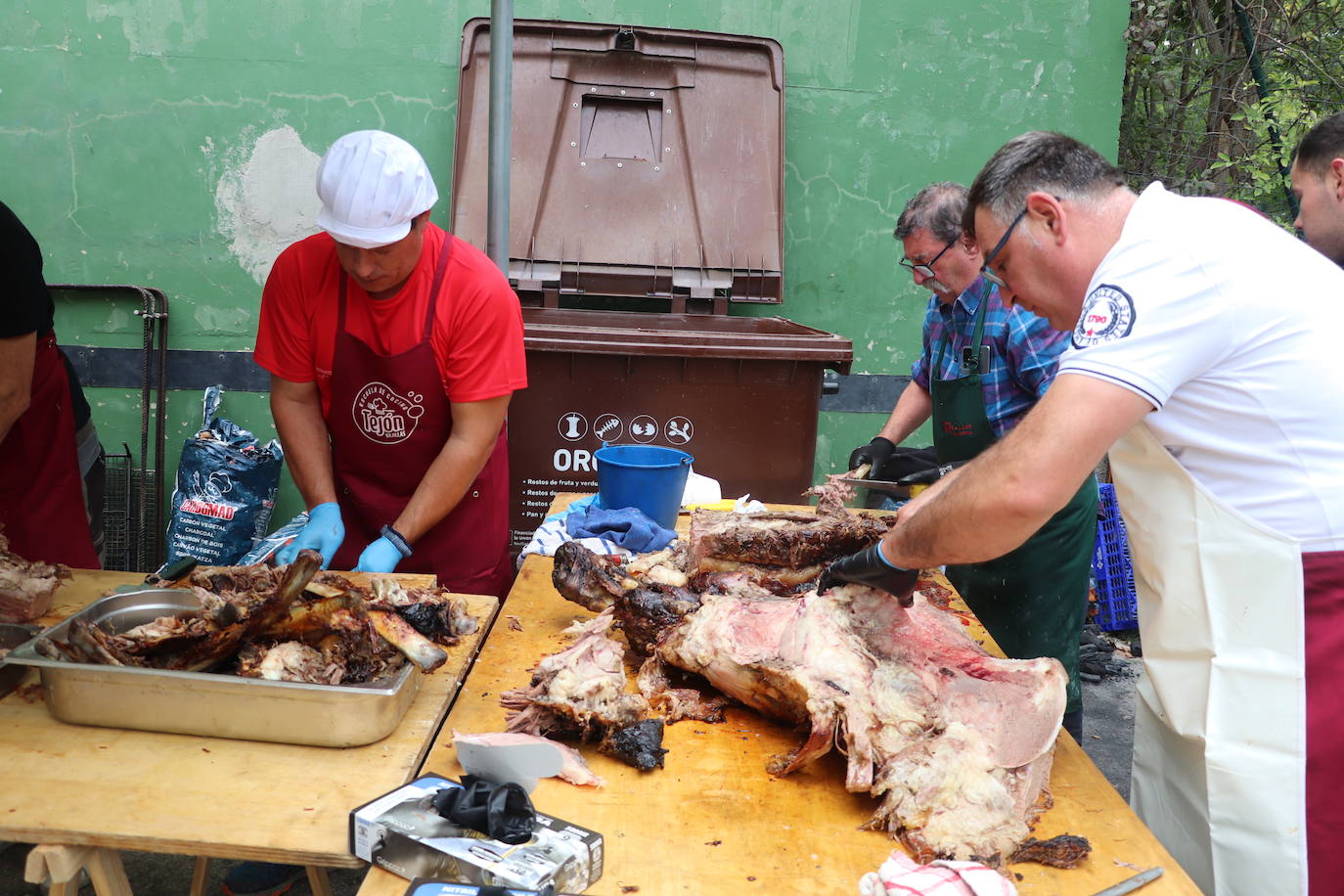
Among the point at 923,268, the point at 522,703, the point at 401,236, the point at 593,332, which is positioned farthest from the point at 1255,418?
the point at 593,332

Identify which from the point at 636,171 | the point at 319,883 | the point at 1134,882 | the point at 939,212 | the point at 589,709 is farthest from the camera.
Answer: the point at 636,171

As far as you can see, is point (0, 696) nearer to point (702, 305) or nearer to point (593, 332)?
point (593, 332)

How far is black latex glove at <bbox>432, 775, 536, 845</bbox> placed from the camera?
1.53 meters

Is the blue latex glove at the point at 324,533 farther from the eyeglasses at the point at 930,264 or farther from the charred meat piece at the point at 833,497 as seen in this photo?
the eyeglasses at the point at 930,264

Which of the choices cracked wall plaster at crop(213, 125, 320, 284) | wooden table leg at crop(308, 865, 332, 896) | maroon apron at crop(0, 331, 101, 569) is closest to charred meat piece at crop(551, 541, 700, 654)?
wooden table leg at crop(308, 865, 332, 896)

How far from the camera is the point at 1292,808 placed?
72.7 inches

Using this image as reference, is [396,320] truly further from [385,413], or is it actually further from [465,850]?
[465,850]

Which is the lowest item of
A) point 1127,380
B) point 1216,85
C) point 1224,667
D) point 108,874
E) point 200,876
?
point 200,876

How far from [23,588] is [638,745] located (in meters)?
1.61

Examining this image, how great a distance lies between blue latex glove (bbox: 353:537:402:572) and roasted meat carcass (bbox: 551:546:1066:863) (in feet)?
2.77

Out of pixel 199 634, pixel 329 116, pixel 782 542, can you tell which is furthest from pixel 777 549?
pixel 329 116

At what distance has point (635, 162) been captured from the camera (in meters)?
5.41

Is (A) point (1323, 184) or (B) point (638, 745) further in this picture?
(A) point (1323, 184)

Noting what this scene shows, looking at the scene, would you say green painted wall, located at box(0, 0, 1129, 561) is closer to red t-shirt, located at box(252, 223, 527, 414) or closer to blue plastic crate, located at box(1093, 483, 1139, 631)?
blue plastic crate, located at box(1093, 483, 1139, 631)
